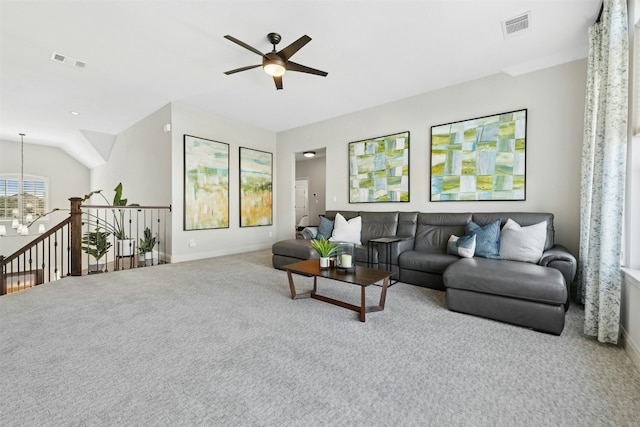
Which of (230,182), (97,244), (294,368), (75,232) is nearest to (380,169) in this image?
(230,182)

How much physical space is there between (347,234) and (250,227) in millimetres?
2773

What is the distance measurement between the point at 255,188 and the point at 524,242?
5.16 metres

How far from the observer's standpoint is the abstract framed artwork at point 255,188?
613cm

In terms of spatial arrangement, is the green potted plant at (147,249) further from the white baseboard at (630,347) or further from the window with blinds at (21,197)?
the white baseboard at (630,347)

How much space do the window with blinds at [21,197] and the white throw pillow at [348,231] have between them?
9.53 meters

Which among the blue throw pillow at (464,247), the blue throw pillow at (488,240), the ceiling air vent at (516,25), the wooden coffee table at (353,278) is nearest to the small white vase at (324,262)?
the wooden coffee table at (353,278)

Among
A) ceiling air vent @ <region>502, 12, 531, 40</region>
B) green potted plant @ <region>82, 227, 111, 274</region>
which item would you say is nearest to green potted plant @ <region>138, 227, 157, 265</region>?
green potted plant @ <region>82, 227, 111, 274</region>

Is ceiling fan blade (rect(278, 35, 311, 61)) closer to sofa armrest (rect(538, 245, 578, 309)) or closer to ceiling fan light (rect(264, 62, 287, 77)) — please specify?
ceiling fan light (rect(264, 62, 287, 77))

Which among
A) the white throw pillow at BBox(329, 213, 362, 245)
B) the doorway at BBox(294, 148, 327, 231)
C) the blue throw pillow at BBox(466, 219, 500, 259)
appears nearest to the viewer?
the blue throw pillow at BBox(466, 219, 500, 259)

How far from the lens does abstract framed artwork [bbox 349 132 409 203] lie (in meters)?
4.72

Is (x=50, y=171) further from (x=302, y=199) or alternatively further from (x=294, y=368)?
(x=294, y=368)

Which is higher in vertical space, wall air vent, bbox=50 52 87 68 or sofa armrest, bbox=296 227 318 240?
wall air vent, bbox=50 52 87 68

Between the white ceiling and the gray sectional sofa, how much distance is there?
2041 mm

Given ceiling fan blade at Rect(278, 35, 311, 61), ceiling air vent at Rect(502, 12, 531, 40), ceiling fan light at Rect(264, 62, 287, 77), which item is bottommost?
ceiling fan light at Rect(264, 62, 287, 77)
